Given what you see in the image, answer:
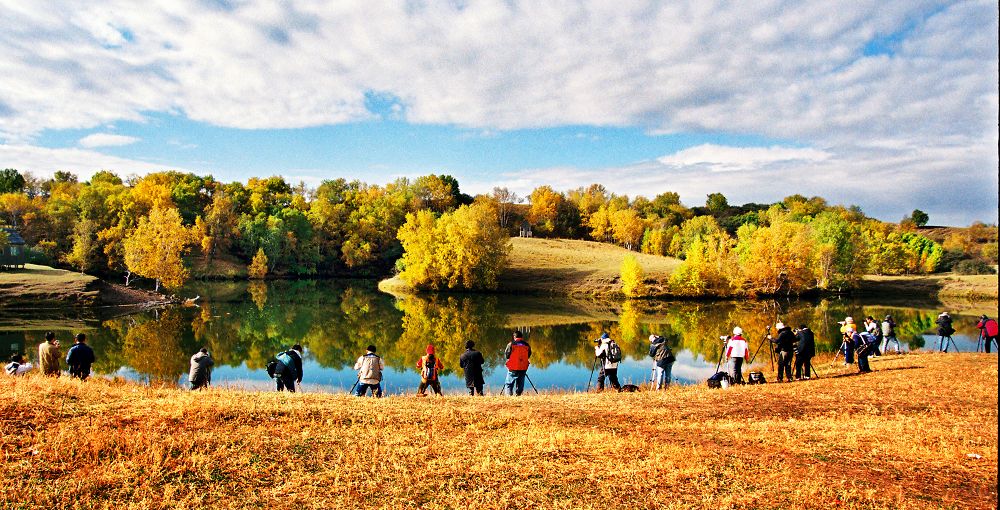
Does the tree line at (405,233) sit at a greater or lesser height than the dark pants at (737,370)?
greater

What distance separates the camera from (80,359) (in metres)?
17.8

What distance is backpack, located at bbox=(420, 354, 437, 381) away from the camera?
17.4m

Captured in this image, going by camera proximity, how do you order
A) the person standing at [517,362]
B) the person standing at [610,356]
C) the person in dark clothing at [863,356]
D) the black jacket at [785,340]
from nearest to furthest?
the person standing at [517,362] < the person standing at [610,356] < the black jacket at [785,340] < the person in dark clothing at [863,356]

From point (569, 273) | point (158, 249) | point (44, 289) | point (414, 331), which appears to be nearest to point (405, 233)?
point (569, 273)

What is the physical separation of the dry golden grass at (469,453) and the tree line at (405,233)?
4190cm

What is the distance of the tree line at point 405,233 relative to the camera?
234 feet

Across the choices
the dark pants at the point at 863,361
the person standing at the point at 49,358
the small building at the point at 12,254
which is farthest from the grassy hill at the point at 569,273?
the person standing at the point at 49,358

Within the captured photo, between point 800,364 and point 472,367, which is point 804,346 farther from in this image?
point 472,367

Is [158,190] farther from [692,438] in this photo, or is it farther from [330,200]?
[692,438]

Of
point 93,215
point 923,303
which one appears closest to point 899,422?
point 923,303

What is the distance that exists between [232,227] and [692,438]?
97629mm

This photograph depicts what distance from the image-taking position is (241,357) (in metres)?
32.2

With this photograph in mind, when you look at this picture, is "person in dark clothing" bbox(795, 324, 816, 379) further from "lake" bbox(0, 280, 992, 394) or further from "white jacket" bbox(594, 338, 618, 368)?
"lake" bbox(0, 280, 992, 394)

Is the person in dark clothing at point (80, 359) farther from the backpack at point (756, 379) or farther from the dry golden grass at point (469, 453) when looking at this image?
the backpack at point (756, 379)
